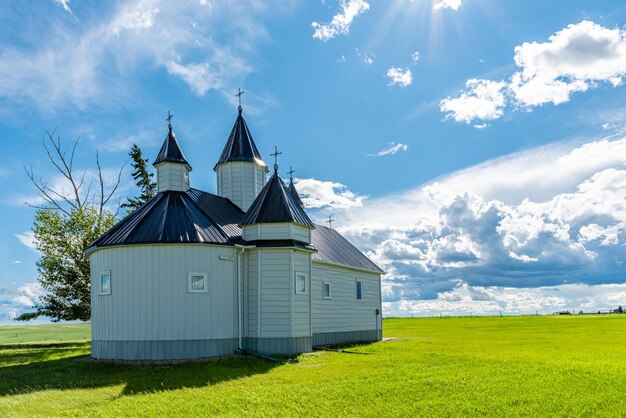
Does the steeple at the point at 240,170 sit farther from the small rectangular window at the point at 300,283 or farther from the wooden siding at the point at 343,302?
the small rectangular window at the point at 300,283

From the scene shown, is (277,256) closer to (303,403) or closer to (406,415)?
(303,403)

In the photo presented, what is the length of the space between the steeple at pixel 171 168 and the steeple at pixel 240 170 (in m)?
4.15

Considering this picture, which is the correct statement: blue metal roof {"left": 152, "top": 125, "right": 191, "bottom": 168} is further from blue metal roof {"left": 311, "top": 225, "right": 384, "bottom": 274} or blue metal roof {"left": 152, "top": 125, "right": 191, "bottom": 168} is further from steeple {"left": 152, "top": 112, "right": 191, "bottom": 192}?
blue metal roof {"left": 311, "top": 225, "right": 384, "bottom": 274}

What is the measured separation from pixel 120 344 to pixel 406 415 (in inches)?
496

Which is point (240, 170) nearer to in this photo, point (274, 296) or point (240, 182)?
point (240, 182)

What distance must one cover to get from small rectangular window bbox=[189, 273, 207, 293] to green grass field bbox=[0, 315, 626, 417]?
8.49 ft

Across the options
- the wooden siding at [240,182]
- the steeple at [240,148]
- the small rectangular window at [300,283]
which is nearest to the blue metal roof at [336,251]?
the small rectangular window at [300,283]

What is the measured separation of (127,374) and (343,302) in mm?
12799

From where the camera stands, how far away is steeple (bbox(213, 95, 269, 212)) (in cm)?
2786

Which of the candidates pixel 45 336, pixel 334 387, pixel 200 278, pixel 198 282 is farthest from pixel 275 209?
pixel 45 336

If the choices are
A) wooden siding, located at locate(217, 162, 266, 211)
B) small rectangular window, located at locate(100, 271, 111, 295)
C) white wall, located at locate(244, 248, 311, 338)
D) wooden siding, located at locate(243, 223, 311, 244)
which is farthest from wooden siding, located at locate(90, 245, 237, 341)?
wooden siding, located at locate(217, 162, 266, 211)

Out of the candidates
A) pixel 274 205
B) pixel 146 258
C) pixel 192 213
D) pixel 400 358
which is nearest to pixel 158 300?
pixel 146 258

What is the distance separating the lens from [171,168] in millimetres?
23422

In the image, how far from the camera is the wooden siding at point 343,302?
2495 centimetres
